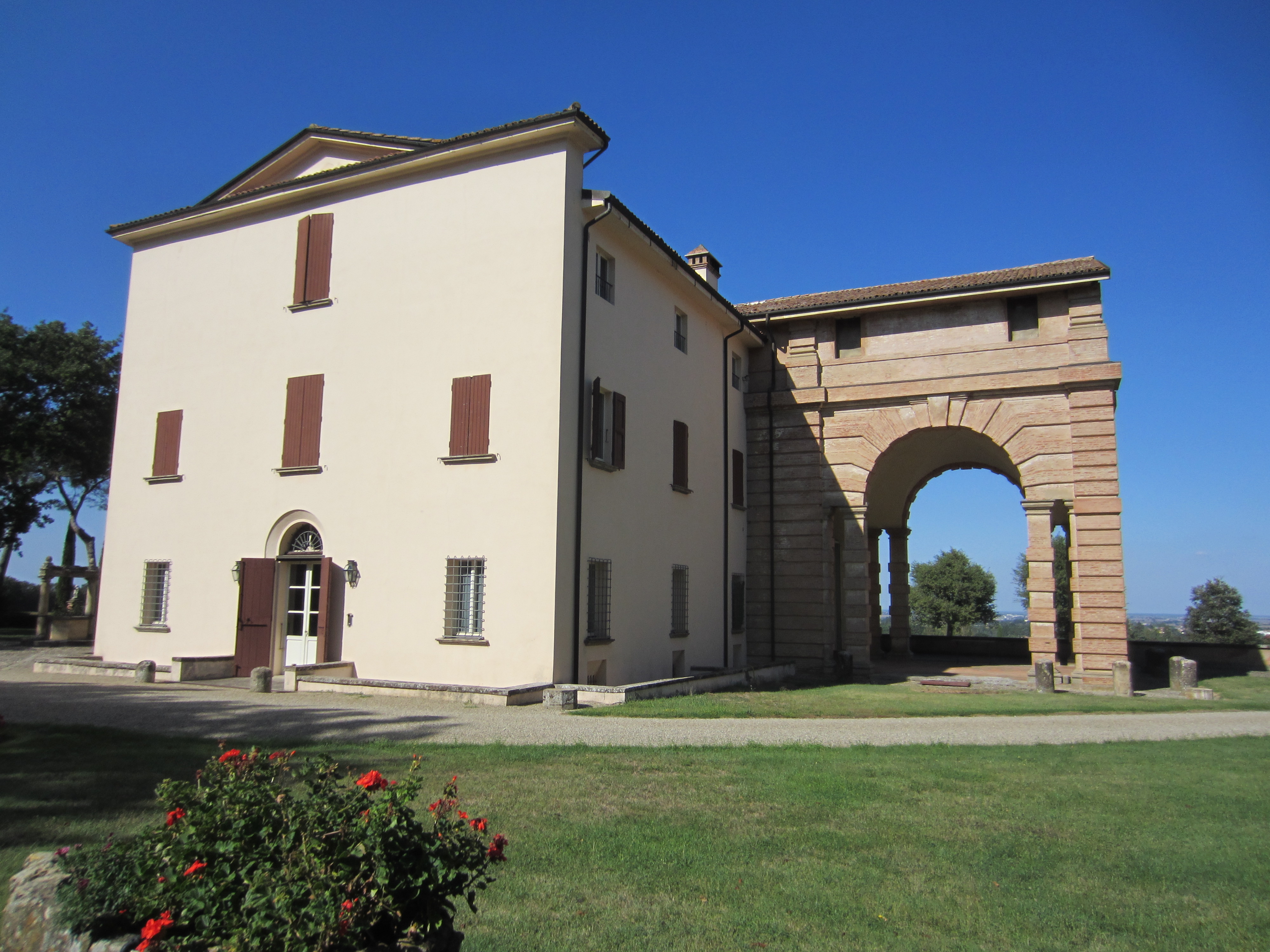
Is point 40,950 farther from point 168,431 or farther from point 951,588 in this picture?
point 951,588

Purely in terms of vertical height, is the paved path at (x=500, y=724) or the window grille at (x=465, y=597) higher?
the window grille at (x=465, y=597)

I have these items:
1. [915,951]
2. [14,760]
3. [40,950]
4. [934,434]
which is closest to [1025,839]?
[915,951]

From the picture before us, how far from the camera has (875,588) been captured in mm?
29656

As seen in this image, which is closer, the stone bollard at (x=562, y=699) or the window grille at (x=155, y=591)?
the stone bollard at (x=562, y=699)

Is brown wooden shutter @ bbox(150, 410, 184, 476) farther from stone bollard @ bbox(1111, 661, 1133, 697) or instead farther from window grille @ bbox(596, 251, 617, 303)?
stone bollard @ bbox(1111, 661, 1133, 697)

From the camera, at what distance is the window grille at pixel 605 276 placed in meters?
16.2

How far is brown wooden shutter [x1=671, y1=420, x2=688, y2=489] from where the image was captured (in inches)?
755

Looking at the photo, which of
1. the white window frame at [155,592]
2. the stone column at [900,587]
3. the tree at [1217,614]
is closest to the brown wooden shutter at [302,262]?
the white window frame at [155,592]

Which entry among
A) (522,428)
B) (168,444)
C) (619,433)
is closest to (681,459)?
(619,433)

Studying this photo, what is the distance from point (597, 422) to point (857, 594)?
9.74m

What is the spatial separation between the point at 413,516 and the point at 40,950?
12.3 metres

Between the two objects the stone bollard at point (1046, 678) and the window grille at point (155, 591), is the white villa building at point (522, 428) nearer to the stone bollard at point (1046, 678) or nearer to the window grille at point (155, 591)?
the window grille at point (155, 591)

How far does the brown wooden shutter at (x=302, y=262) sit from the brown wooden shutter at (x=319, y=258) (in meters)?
0.05

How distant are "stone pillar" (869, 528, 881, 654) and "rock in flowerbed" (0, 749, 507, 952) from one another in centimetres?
2720
